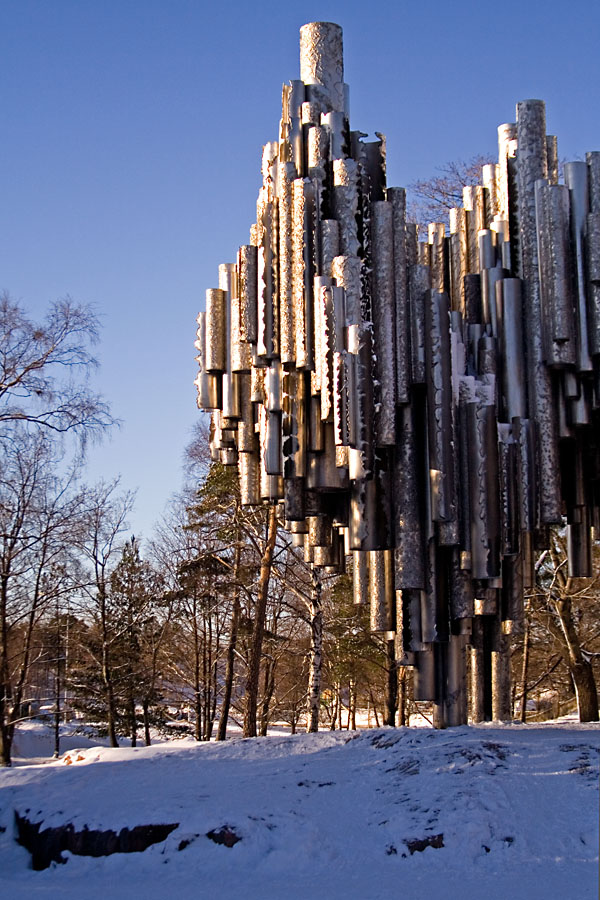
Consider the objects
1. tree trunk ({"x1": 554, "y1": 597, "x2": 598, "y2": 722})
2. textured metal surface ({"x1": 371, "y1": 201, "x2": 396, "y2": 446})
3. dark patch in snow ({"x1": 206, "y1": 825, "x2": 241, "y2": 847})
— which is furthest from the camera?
tree trunk ({"x1": 554, "y1": 597, "x2": 598, "y2": 722})

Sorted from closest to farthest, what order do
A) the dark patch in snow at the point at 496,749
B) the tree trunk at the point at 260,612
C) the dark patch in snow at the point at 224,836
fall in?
the dark patch in snow at the point at 224,836, the dark patch in snow at the point at 496,749, the tree trunk at the point at 260,612

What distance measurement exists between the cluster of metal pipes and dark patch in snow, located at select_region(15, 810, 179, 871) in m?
3.75

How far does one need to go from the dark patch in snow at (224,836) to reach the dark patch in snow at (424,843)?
1.30 metres

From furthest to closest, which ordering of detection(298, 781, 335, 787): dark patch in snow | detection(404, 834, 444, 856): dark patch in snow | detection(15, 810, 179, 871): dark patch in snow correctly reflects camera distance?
1. detection(298, 781, 335, 787): dark patch in snow
2. detection(15, 810, 179, 871): dark patch in snow
3. detection(404, 834, 444, 856): dark patch in snow

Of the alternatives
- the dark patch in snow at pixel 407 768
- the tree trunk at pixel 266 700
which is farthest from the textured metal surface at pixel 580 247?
the tree trunk at pixel 266 700

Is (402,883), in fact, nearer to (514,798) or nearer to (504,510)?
(514,798)

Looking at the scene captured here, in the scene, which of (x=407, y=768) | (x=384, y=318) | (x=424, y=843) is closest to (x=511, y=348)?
(x=384, y=318)

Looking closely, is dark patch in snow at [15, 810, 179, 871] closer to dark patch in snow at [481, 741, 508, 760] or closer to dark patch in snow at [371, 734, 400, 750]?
dark patch in snow at [371, 734, 400, 750]

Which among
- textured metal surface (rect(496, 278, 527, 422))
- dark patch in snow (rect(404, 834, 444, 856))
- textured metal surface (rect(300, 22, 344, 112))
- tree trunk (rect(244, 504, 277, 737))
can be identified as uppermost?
textured metal surface (rect(300, 22, 344, 112))

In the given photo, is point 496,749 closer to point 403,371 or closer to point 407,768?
point 407,768

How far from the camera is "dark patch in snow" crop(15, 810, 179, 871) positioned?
28.3 ft

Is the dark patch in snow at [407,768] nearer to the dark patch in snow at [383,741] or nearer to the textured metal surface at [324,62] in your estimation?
the dark patch in snow at [383,741]

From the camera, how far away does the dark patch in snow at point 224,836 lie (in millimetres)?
8273

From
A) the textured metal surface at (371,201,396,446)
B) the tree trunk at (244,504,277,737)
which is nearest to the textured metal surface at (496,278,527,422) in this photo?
the textured metal surface at (371,201,396,446)
